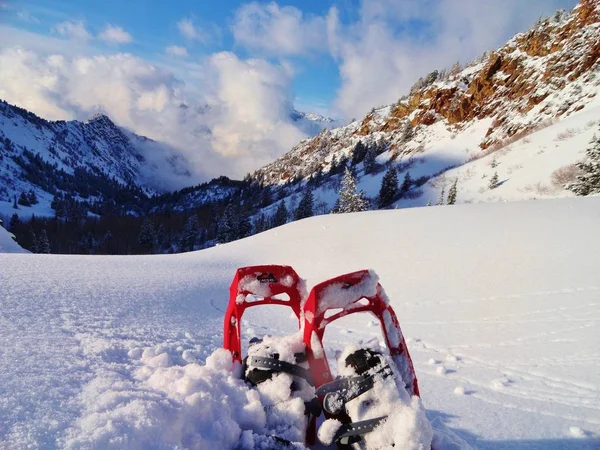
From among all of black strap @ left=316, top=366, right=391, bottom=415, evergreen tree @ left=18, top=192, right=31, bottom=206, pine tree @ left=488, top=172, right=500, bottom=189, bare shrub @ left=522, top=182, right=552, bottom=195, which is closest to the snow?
black strap @ left=316, top=366, right=391, bottom=415

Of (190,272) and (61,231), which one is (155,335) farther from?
(61,231)

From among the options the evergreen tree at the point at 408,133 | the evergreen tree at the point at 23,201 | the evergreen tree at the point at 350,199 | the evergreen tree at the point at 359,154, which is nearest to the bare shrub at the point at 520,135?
the evergreen tree at the point at 350,199

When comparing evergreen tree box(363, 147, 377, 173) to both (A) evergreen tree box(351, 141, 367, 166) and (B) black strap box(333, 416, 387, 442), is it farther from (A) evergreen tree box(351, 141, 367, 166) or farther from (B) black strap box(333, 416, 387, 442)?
(B) black strap box(333, 416, 387, 442)

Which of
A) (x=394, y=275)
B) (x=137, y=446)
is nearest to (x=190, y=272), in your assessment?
(x=394, y=275)

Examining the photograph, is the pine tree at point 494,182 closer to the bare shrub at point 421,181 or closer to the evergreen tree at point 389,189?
the bare shrub at point 421,181

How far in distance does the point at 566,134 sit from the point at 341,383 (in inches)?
1980

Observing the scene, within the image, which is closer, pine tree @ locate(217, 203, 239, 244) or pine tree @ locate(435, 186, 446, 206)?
pine tree @ locate(435, 186, 446, 206)

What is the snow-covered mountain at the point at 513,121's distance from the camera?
37.9 metres

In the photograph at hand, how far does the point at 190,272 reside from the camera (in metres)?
10.4

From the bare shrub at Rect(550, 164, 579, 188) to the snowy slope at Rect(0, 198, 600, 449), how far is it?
827 inches

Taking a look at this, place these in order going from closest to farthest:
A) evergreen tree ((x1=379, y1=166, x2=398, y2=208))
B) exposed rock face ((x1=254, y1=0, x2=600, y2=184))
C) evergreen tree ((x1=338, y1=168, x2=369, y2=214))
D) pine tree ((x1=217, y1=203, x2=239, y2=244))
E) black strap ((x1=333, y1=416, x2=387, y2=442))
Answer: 1. black strap ((x1=333, y1=416, x2=387, y2=442))
2. evergreen tree ((x1=338, y1=168, x2=369, y2=214))
3. exposed rock face ((x1=254, y1=0, x2=600, y2=184))
4. evergreen tree ((x1=379, y1=166, x2=398, y2=208))
5. pine tree ((x1=217, y1=203, x2=239, y2=244))

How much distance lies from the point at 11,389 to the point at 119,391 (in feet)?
2.34

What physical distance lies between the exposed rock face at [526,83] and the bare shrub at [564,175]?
25200mm

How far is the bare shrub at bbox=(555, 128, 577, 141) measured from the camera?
38.2m
